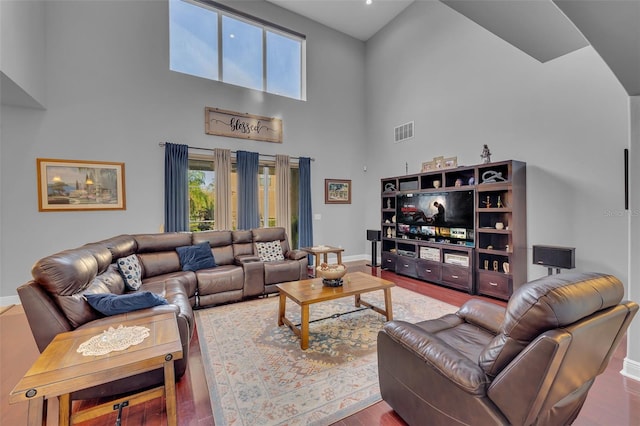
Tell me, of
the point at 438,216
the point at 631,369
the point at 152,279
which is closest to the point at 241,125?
the point at 152,279

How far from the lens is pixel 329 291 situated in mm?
2900

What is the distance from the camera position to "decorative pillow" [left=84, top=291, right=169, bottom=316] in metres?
2.00

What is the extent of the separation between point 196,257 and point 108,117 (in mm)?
2938

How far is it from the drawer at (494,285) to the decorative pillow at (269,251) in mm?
3268

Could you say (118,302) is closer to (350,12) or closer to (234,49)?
(234,49)

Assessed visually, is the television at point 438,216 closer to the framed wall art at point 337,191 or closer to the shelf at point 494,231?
the shelf at point 494,231

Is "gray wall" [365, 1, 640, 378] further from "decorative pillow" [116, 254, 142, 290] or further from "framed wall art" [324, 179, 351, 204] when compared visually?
"decorative pillow" [116, 254, 142, 290]

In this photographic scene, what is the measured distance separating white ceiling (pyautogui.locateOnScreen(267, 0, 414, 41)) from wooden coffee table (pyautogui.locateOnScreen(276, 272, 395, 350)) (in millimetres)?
5995

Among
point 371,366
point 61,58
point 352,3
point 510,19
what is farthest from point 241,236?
point 352,3

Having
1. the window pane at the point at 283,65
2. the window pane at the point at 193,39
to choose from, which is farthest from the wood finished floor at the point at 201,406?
the window pane at the point at 283,65

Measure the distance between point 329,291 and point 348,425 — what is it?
4.25 feet

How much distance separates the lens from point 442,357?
4.52 ft

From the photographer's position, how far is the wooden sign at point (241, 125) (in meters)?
5.42

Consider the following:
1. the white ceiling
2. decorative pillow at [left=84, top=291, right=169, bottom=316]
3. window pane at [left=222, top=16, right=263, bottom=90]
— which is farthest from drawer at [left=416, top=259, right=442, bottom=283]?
the white ceiling
